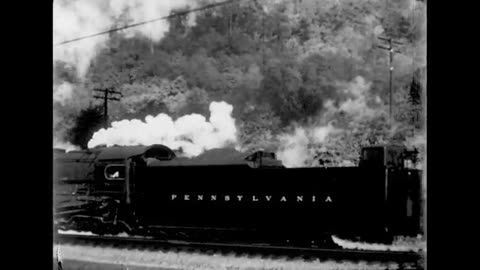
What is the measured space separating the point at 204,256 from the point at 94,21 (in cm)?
159

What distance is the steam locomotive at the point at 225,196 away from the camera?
2.87 m

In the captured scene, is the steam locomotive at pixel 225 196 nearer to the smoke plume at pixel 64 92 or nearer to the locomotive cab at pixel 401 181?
the locomotive cab at pixel 401 181

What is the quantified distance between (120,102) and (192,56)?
21.3 inches

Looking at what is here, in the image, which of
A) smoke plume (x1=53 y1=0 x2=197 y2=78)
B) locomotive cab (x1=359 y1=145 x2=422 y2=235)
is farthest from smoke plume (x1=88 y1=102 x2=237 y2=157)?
locomotive cab (x1=359 y1=145 x2=422 y2=235)

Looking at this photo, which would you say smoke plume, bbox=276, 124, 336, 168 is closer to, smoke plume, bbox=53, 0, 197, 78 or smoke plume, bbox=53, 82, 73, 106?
smoke plume, bbox=53, 0, 197, 78

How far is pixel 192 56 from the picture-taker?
9.55 feet

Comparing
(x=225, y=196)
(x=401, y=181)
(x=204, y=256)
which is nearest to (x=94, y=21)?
(x=225, y=196)

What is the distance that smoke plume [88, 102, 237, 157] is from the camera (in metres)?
2.82

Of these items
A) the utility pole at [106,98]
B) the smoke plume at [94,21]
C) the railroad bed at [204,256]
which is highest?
the smoke plume at [94,21]

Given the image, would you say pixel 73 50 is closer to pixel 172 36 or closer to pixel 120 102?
pixel 120 102

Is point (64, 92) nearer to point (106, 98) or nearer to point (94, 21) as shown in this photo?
point (106, 98)

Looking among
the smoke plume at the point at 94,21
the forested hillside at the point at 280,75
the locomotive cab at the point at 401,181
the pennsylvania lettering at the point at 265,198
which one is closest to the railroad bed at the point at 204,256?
the locomotive cab at the point at 401,181

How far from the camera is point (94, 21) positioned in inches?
121

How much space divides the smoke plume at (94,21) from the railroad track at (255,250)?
112 centimetres
